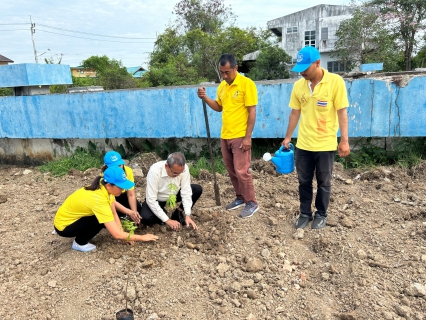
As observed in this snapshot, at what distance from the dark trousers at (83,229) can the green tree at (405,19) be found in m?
17.8

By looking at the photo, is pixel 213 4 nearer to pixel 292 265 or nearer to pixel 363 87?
pixel 363 87

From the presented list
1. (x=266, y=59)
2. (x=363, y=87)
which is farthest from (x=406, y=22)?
(x=363, y=87)

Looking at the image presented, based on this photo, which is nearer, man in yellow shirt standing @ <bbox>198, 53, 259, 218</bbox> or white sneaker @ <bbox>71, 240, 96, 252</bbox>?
white sneaker @ <bbox>71, 240, 96, 252</bbox>

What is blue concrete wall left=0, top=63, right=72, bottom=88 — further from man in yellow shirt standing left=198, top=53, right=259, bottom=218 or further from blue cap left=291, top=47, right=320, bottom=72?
blue cap left=291, top=47, right=320, bottom=72

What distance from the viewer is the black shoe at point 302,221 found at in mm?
3330

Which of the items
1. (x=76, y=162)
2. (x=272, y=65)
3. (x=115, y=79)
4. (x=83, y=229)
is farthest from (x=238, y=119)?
(x=272, y=65)

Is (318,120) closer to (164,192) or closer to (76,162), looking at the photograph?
(164,192)

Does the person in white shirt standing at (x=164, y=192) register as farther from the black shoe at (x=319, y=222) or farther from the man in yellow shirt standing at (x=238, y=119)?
the black shoe at (x=319, y=222)

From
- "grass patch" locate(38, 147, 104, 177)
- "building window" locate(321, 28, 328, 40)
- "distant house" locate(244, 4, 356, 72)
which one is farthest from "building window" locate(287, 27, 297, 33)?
"grass patch" locate(38, 147, 104, 177)

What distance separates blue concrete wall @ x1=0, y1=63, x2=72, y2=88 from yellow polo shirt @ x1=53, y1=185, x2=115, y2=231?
14.2 ft

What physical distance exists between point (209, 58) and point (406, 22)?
11059 millimetres

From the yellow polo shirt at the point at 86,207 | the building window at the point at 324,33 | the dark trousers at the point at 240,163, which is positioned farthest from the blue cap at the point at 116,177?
the building window at the point at 324,33

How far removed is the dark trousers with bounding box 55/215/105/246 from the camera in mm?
3098

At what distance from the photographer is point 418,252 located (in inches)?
113
